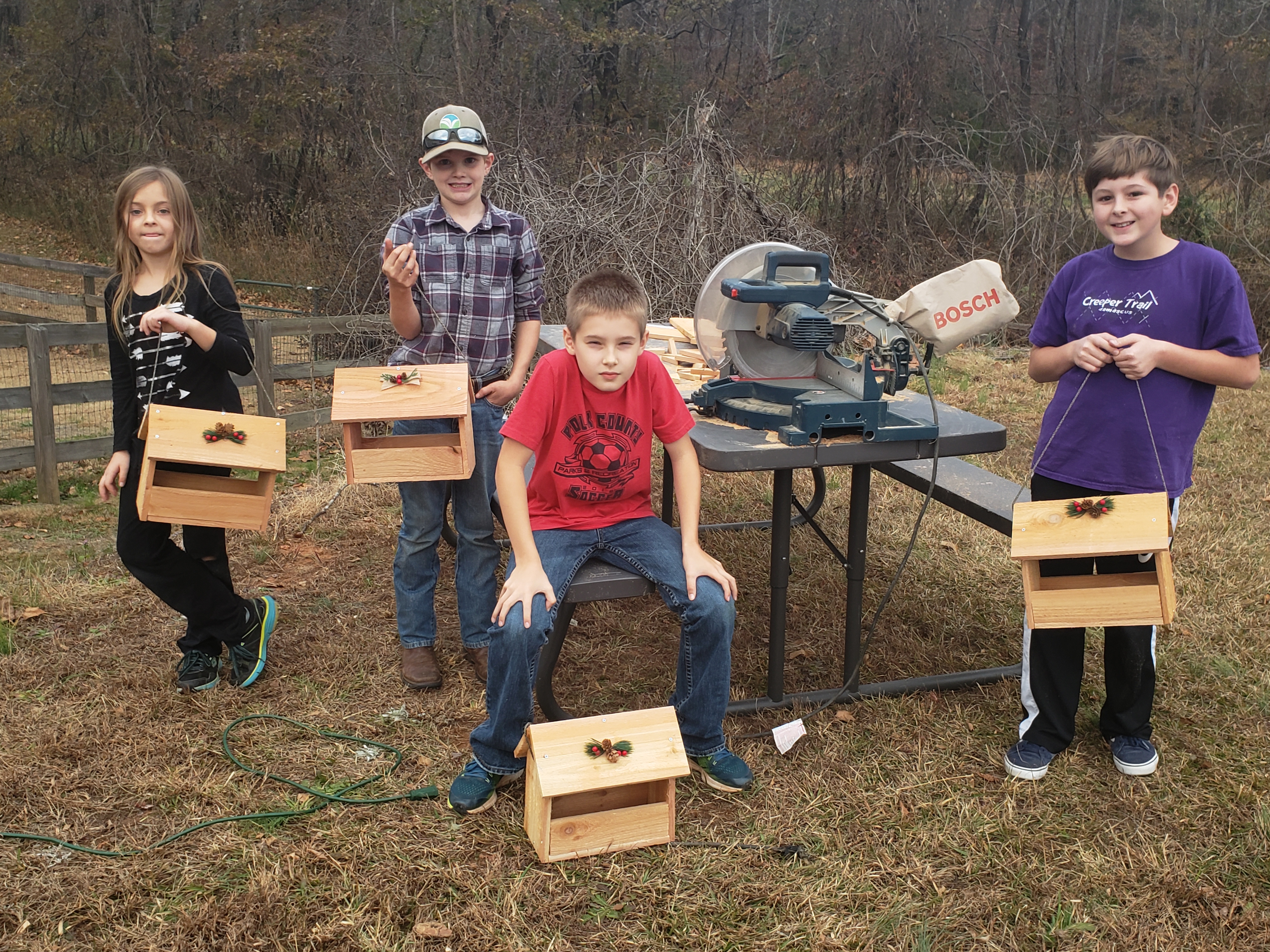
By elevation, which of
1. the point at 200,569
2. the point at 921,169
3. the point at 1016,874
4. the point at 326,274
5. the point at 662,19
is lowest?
the point at 1016,874

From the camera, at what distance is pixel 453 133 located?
3.18m

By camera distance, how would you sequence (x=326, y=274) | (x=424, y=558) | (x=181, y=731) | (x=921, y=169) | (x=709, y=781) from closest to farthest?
(x=709, y=781), (x=181, y=731), (x=424, y=558), (x=326, y=274), (x=921, y=169)

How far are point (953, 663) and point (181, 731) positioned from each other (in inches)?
109

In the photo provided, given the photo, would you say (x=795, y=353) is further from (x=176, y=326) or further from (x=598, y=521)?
(x=176, y=326)

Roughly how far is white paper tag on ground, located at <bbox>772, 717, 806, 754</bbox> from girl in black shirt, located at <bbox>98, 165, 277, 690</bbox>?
1.98 m

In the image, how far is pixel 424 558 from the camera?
3.56 metres

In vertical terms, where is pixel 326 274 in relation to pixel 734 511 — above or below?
above

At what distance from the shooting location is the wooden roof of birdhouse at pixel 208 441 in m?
3.03

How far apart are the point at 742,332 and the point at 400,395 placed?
1.10 meters

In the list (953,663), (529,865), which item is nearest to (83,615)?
(529,865)

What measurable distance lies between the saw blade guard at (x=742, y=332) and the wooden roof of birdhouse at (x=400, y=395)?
0.80 metres

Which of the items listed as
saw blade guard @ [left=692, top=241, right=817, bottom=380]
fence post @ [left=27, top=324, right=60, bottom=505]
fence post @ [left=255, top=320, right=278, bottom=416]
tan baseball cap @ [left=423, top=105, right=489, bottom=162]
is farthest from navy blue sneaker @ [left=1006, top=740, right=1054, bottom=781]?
fence post @ [left=27, top=324, right=60, bottom=505]

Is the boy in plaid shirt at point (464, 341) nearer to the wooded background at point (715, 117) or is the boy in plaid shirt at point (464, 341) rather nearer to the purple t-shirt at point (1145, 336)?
the purple t-shirt at point (1145, 336)

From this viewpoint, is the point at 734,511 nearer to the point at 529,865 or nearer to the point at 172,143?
the point at 529,865
